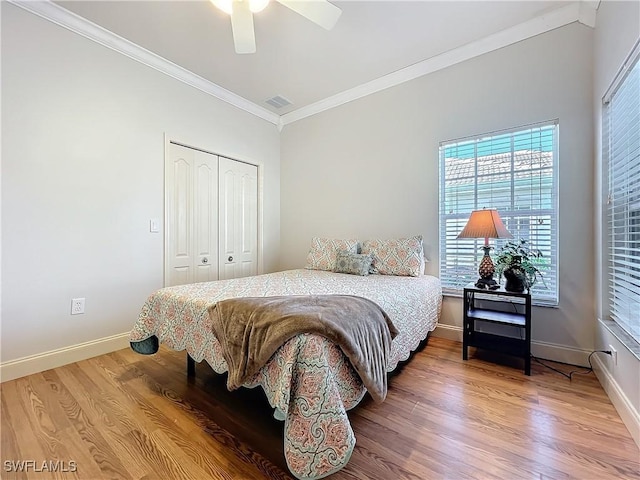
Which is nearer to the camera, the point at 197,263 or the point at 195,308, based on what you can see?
the point at 195,308

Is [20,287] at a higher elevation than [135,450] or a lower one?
higher

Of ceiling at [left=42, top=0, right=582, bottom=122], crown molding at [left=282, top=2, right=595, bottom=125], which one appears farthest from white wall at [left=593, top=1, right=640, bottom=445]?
ceiling at [left=42, top=0, right=582, bottom=122]

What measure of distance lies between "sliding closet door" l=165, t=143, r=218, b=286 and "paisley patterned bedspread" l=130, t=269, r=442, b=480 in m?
1.15

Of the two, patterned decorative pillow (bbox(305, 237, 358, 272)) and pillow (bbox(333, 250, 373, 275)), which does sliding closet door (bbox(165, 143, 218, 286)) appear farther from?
pillow (bbox(333, 250, 373, 275))

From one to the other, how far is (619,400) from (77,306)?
151 inches

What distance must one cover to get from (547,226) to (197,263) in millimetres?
3472

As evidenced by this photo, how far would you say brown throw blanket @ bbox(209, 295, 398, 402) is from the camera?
4.00 feet

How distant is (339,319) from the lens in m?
1.31

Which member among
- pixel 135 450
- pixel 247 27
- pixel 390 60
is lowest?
pixel 135 450

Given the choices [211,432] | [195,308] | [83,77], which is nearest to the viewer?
[211,432]

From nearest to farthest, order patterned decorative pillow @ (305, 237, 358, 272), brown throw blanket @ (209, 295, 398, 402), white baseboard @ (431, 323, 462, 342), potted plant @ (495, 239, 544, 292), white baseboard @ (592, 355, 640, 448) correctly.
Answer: brown throw blanket @ (209, 295, 398, 402) → white baseboard @ (592, 355, 640, 448) → potted plant @ (495, 239, 544, 292) → white baseboard @ (431, 323, 462, 342) → patterned decorative pillow @ (305, 237, 358, 272)

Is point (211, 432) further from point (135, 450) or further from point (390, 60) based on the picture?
point (390, 60)

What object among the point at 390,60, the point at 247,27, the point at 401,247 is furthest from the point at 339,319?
the point at 390,60

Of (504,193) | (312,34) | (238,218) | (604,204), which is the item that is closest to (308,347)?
(604,204)
